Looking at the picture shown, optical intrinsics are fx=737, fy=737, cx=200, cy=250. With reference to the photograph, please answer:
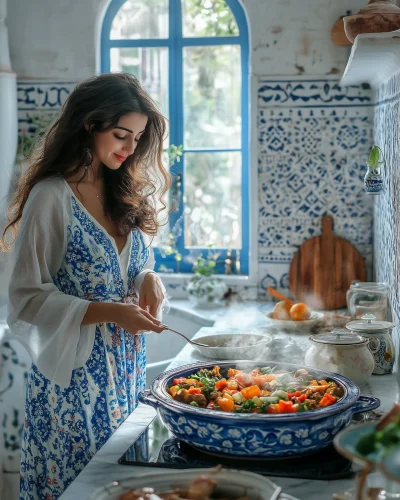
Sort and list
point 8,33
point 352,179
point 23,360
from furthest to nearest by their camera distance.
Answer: point 8,33, point 352,179, point 23,360

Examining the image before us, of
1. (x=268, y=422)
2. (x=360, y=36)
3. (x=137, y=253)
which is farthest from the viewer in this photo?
(x=137, y=253)

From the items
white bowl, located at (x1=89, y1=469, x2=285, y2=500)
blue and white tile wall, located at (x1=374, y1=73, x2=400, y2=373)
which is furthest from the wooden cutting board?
white bowl, located at (x1=89, y1=469, x2=285, y2=500)

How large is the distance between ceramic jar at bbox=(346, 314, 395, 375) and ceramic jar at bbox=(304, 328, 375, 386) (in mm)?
134

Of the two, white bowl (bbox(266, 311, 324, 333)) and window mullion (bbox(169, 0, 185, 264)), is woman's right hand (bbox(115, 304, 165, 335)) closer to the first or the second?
white bowl (bbox(266, 311, 324, 333))

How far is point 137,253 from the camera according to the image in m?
2.09

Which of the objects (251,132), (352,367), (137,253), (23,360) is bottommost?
(23,360)

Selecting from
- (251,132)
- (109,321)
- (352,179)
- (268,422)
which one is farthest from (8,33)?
(268,422)

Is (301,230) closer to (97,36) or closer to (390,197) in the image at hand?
(390,197)

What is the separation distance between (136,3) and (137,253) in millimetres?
1798

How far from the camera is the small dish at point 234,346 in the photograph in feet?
6.91

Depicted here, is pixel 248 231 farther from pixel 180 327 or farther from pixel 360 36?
pixel 360 36

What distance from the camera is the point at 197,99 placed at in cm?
348

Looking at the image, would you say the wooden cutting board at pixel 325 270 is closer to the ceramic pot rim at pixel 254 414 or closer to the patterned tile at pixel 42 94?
the patterned tile at pixel 42 94

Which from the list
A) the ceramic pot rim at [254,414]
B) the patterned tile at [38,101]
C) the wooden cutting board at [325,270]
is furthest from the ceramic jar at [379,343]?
the patterned tile at [38,101]
